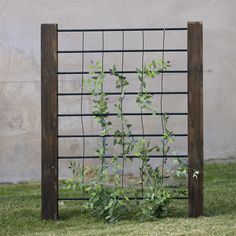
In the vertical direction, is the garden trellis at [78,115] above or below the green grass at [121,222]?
above

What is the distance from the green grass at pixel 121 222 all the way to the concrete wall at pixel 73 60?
1.06 m

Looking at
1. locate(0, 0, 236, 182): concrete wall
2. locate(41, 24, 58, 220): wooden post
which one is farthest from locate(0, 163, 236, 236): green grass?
locate(0, 0, 236, 182): concrete wall

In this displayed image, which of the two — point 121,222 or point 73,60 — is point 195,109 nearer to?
point 121,222

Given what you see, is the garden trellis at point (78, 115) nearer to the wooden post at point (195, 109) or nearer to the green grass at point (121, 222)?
the wooden post at point (195, 109)

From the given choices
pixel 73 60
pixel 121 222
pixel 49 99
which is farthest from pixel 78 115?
pixel 73 60

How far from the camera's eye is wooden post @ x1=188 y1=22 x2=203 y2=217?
5.34 m

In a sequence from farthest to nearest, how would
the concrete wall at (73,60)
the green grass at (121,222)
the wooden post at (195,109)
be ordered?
the concrete wall at (73,60) < the wooden post at (195,109) < the green grass at (121,222)

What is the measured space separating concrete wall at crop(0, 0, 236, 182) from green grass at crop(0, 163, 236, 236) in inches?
41.9

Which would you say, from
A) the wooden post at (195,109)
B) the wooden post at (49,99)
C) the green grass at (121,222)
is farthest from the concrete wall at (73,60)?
the wooden post at (195,109)

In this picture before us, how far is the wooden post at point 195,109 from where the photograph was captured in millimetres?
5336

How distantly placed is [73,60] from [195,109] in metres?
2.74

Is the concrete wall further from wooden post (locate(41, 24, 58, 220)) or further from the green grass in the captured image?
wooden post (locate(41, 24, 58, 220))

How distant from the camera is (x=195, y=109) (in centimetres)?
534

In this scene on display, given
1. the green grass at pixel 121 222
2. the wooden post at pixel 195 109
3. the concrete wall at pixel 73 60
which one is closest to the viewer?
the green grass at pixel 121 222
